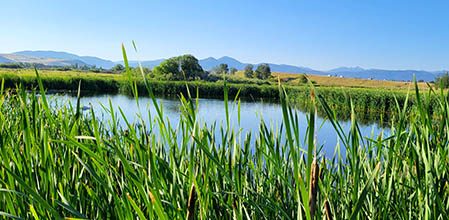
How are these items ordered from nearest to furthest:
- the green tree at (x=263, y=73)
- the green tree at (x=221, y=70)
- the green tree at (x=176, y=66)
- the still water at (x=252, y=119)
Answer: the green tree at (x=221, y=70) → the still water at (x=252, y=119) → the green tree at (x=176, y=66) → the green tree at (x=263, y=73)

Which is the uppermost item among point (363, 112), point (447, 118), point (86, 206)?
point (447, 118)

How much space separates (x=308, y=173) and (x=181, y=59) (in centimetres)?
5589

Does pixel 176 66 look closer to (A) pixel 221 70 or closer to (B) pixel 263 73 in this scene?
(B) pixel 263 73

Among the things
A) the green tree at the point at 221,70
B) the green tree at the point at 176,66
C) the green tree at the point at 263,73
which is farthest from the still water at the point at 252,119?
the green tree at the point at 263,73

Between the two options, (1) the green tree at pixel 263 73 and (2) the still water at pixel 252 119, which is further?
(1) the green tree at pixel 263 73

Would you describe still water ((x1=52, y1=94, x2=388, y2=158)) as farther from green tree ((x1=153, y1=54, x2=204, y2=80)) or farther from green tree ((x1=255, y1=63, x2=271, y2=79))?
green tree ((x1=255, y1=63, x2=271, y2=79))

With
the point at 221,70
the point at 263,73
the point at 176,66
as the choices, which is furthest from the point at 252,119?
the point at 263,73

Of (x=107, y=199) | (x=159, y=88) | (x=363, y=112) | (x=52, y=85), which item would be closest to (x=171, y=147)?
(x=107, y=199)

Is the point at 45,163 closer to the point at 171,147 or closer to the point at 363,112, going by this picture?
the point at 171,147

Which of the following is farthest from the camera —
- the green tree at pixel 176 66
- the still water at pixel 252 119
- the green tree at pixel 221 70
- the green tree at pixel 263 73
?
the green tree at pixel 263 73

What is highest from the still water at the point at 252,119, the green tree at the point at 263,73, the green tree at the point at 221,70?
the green tree at the point at 263,73

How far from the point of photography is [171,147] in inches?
33.8

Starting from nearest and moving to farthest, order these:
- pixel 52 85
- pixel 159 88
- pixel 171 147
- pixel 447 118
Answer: pixel 447 118 → pixel 171 147 → pixel 52 85 → pixel 159 88

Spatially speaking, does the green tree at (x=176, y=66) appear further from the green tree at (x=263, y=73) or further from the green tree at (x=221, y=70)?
the green tree at (x=221, y=70)
